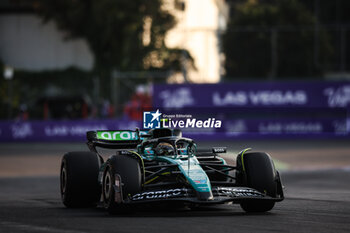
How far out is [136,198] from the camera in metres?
10.9

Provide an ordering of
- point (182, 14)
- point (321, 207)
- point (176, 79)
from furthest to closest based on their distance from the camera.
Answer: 1. point (182, 14)
2. point (176, 79)
3. point (321, 207)

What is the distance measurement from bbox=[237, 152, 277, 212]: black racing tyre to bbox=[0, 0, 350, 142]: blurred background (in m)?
28.0

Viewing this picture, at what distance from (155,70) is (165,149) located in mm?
39089

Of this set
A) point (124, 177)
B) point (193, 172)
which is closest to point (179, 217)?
point (193, 172)

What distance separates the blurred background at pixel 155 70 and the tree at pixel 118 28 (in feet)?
0.25

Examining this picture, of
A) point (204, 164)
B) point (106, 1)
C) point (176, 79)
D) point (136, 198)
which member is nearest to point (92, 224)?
point (136, 198)

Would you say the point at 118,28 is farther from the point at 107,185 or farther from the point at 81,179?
the point at 107,185

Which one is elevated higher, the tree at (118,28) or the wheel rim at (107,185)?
the tree at (118,28)

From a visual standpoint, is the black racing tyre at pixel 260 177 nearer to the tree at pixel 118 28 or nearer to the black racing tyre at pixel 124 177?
the black racing tyre at pixel 124 177

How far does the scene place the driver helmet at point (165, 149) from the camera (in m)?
11.7

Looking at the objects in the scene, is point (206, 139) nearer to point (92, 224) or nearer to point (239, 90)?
point (239, 90)

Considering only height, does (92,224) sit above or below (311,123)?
above

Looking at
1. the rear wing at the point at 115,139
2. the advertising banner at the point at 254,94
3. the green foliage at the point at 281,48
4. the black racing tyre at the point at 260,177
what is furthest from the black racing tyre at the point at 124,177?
the green foliage at the point at 281,48

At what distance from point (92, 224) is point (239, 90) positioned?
3046cm
